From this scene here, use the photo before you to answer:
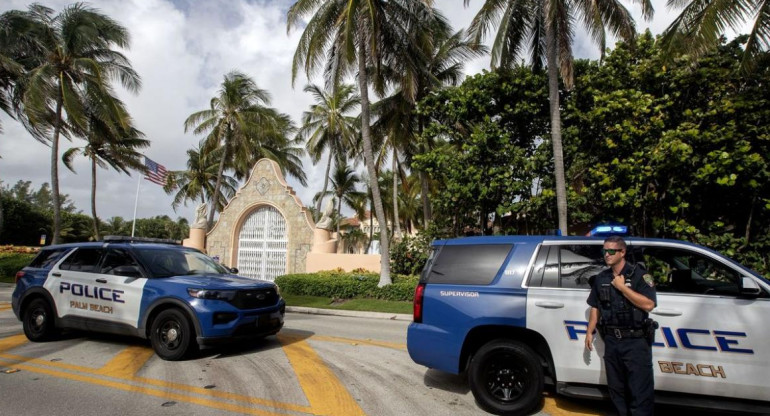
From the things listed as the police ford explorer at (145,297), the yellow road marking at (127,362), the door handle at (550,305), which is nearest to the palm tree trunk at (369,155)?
the police ford explorer at (145,297)

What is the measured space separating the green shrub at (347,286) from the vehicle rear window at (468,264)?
31.7 feet

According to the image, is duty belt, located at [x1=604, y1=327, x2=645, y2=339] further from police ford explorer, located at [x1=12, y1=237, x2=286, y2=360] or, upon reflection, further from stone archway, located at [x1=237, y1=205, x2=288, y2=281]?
stone archway, located at [x1=237, y1=205, x2=288, y2=281]

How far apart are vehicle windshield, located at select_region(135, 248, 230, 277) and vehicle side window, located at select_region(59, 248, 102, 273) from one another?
2.63 feet

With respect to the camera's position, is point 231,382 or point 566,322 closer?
point 566,322

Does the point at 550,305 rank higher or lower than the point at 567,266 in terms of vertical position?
lower

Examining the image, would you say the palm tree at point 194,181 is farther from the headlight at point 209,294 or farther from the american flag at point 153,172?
the headlight at point 209,294

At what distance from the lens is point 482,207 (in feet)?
49.2

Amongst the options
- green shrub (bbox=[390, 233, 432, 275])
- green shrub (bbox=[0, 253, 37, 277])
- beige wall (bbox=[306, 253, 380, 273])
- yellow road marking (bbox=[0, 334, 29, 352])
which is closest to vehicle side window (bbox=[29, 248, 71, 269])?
yellow road marking (bbox=[0, 334, 29, 352])

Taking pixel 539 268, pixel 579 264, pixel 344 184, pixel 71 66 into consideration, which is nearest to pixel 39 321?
pixel 539 268

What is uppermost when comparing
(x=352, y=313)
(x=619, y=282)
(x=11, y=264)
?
(x=619, y=282)

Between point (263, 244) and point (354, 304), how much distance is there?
328 inches

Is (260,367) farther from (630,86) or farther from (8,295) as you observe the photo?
(8,295)

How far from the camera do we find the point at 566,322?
4219 millimetres

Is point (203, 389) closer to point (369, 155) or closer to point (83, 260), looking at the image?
point (83, 260)
